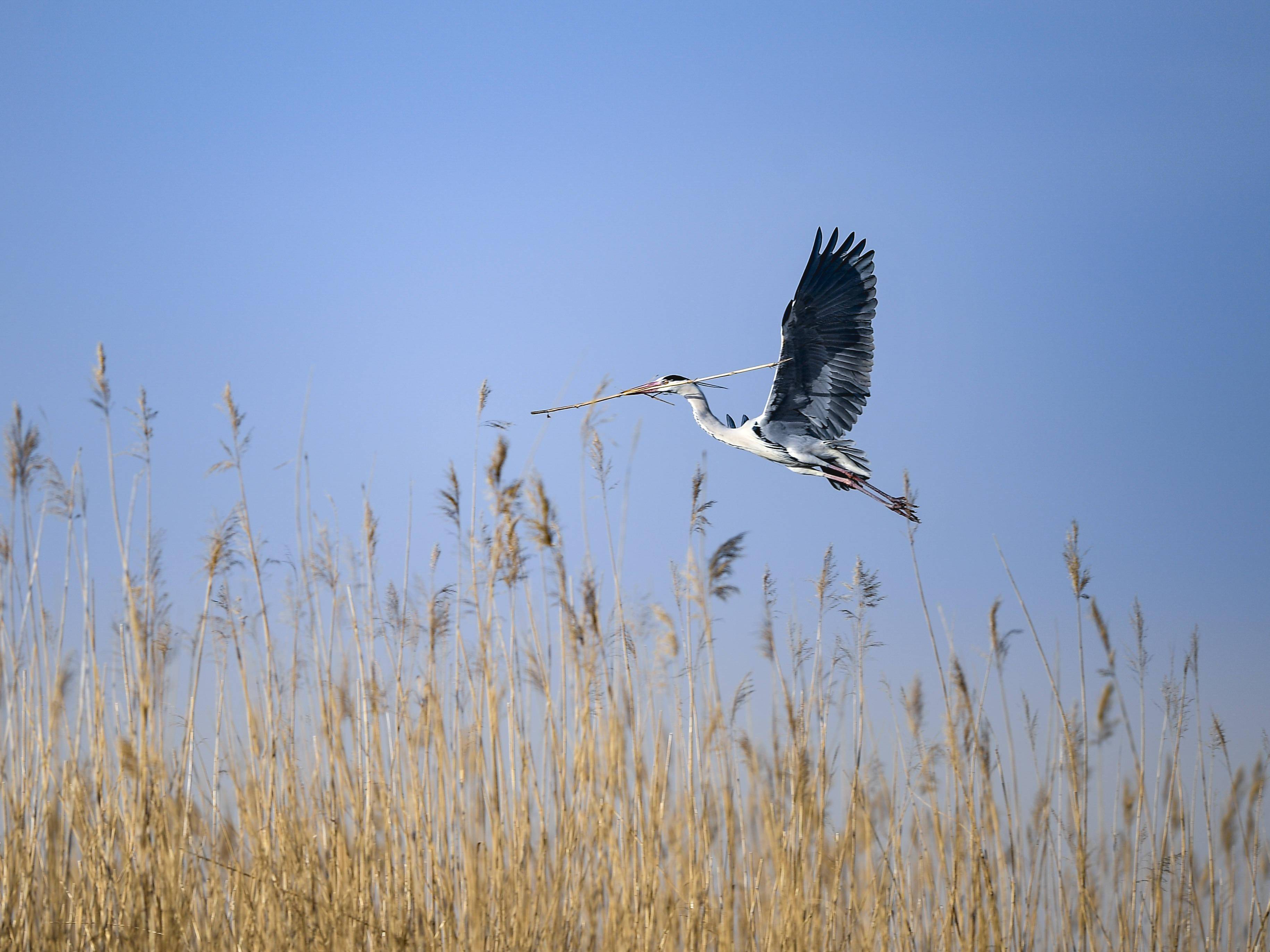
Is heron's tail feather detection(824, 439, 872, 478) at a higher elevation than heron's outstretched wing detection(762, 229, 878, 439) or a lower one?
lower

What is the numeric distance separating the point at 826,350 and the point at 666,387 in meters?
0.52

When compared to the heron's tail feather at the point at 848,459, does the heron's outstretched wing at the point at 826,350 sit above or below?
above

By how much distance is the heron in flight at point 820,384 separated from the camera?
2428 millimetres

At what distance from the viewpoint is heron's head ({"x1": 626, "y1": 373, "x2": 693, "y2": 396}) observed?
246 cm

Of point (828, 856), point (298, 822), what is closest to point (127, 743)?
point (298, 822)

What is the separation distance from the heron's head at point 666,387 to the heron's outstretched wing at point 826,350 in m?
0.27

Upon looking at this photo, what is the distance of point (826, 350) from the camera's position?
2.71 meters

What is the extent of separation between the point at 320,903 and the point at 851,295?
2.13 meters

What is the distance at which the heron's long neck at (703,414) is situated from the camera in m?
2.46

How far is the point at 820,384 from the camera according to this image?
8.79ft

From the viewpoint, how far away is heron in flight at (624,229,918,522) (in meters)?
2.43

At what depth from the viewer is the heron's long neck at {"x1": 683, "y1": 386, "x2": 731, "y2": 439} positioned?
2463 millimetres

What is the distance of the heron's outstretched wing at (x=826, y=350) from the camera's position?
2646 millimetres

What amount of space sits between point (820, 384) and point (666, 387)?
1.58 feet
